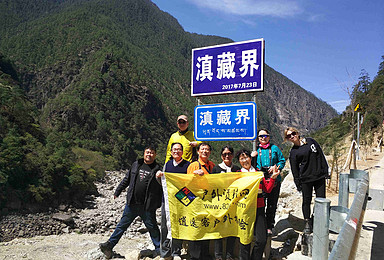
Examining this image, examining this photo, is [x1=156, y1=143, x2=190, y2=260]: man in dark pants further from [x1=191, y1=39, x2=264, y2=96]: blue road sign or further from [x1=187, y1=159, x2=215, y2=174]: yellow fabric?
[x1=191, y1=39, x2=264, y2=96]: blue road sign

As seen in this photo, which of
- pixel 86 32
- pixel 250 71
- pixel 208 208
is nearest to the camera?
pixel 208 208

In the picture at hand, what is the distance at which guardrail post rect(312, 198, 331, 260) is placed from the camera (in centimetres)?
200

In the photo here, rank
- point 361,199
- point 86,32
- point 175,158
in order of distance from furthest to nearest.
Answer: point 86,32
point 175,158
point 361,199

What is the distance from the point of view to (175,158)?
4008 mm

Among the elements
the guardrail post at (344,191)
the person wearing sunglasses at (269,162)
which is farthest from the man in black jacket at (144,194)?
the guardrail post at (344,191)

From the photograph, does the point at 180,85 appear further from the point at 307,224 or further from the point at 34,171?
the point at 307,224

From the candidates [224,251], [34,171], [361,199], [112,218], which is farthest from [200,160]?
[34,171]

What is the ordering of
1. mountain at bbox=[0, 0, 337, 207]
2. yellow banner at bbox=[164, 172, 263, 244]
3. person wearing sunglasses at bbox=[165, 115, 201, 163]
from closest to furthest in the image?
yellow banner at bbox=[164, 172, 263, 244] < person wearing sunglasses at bbox=[165, 115, 201, 163] < mountain at bbox=[0, 0, 337, 207]

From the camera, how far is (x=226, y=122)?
485cm

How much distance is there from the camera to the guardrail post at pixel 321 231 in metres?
2.00

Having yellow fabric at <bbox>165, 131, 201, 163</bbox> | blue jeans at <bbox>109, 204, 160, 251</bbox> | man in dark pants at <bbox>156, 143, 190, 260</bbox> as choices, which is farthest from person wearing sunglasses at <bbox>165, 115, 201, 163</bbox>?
blue jeans at <bbox>109, 204, 160, 251</bbox>

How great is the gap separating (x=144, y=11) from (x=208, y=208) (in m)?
Result: 172

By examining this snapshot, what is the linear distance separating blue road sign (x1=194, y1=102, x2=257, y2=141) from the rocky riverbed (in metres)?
1.97

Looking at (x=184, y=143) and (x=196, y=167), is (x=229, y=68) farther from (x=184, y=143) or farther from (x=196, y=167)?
(x=196, y=167)
